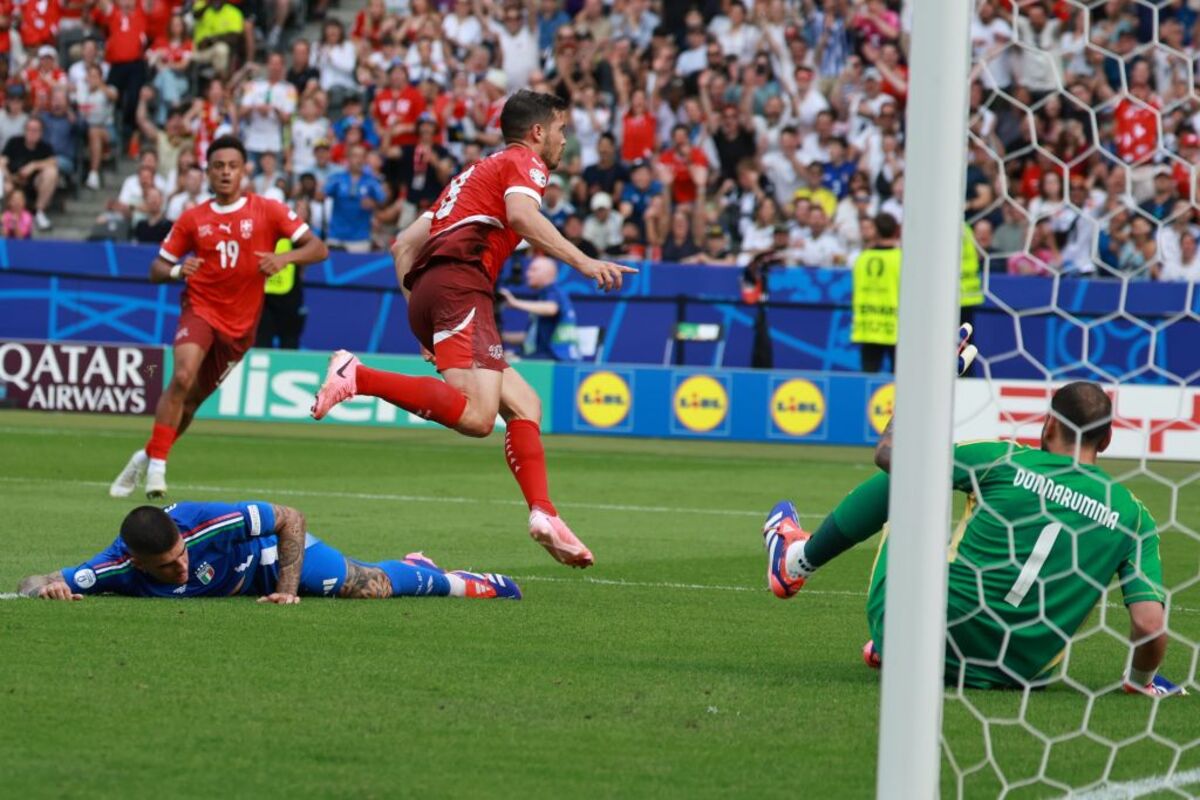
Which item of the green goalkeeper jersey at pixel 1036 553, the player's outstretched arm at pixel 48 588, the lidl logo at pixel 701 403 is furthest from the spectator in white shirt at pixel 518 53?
the green goalkeeper jersey at pixel 1036 553

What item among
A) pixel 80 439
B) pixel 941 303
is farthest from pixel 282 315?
pixel 941 303

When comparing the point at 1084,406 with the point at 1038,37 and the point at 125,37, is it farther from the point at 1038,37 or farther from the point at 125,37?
the point at 125,37

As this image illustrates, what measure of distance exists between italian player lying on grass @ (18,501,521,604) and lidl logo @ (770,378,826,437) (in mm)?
9883

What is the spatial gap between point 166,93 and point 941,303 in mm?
21873

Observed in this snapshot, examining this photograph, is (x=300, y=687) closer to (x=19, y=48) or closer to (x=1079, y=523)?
(x=1079, y=523)

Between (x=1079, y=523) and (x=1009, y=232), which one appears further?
(x=1009, y=232)

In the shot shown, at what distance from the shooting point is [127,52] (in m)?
25.1

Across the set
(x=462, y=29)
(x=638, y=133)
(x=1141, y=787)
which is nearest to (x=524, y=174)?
(x=1141, y=787)

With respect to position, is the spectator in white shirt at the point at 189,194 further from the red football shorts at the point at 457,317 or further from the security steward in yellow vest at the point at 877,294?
the red football shorts at the point at 457,317

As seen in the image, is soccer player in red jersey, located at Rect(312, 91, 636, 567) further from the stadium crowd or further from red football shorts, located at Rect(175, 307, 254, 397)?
the stadium crowd

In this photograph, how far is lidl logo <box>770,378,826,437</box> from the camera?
1802cm

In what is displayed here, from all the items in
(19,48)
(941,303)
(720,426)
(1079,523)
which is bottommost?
(720,426)

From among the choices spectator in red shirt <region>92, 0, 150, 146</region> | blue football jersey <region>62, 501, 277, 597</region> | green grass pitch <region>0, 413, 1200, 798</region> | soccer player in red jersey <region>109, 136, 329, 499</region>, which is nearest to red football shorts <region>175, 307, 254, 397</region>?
soccer player in red jersey <region>109, 136, 329, 499</region>

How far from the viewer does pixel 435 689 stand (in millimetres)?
6016
